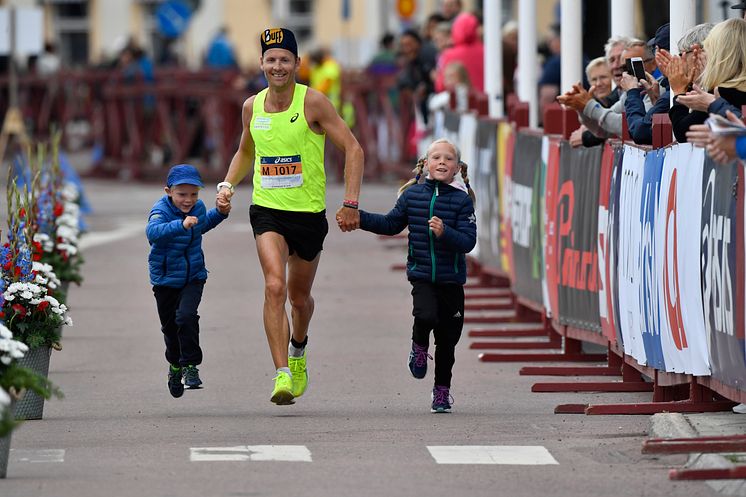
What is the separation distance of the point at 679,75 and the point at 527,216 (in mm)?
4697

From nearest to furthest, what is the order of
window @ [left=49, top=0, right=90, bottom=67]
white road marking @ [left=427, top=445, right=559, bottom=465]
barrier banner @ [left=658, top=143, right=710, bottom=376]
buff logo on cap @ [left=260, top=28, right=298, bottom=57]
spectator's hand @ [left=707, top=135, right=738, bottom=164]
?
spectator's hand @ [left=707, top=135, right=738, bottom=164] < white road marking @ [left=427, top=445, right=559, bottom=465] < barrier banner @ [left=658, top=143, right=710, bottom=376] < buff logo on cap @ [left=260, top=28, right=298, bottom=57] < window @ [left=49, top=0, right=90, bottom=67]

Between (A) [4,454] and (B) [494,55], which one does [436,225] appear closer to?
(A) [4,454]

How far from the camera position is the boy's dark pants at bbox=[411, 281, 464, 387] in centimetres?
1111

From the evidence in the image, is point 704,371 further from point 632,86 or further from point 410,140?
point 410,140

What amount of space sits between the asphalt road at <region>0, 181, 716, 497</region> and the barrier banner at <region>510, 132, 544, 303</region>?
3.09ft

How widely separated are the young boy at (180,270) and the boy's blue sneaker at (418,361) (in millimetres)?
1137

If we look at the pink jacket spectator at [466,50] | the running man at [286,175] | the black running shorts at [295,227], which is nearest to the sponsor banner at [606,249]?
the running man at [286,175]

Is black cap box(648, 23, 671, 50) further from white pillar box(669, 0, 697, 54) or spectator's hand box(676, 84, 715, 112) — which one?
spectator's hand box(676, 84, 715, 112)

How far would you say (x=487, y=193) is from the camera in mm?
17438

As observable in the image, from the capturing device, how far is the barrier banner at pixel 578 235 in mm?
12500

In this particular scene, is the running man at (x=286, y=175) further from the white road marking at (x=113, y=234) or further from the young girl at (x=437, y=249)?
the white road marking at (x=113, y=234)

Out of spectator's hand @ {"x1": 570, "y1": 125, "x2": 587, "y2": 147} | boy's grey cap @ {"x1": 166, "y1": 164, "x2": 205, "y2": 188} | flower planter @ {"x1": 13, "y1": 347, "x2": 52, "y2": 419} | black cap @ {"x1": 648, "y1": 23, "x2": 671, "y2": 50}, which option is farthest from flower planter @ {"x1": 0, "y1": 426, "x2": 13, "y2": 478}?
spectator's hand @ {"x1": 570, "y1": 125, "x2": 587, "y2": 147}

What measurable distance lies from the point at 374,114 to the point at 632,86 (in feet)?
70.2

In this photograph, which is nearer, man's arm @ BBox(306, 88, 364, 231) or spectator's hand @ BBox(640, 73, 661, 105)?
man's arm @ BBox(306, 88, 364, 231)
